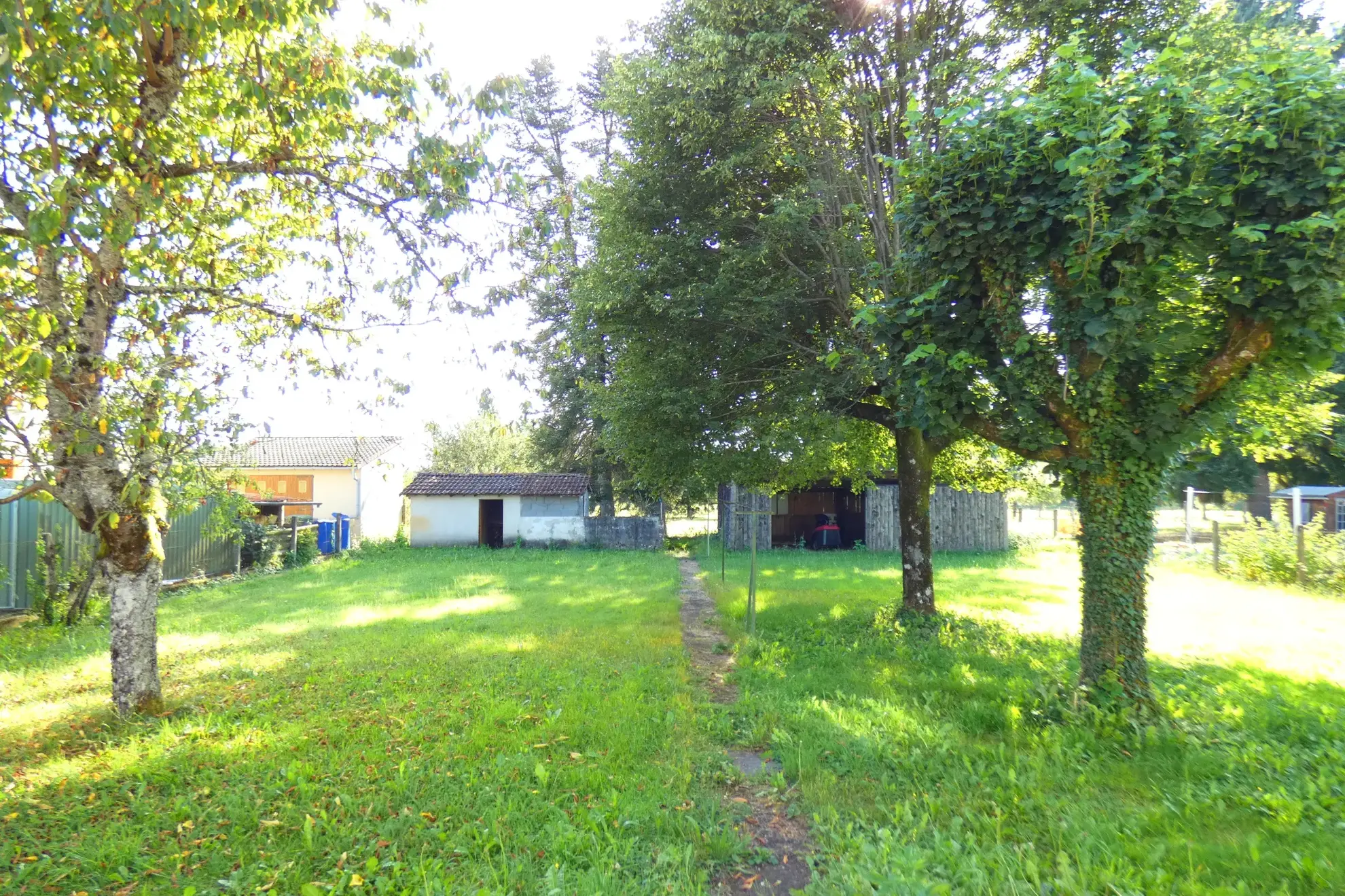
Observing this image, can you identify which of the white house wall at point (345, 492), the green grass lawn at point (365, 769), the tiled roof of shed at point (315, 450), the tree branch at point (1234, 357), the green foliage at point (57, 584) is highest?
the tiled roof of shed at point (315, 450)

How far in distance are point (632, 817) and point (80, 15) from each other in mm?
5815

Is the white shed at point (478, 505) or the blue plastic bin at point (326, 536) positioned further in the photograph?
the white shed at point (478, 505)

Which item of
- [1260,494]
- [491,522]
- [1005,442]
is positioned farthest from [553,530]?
[1260,494]

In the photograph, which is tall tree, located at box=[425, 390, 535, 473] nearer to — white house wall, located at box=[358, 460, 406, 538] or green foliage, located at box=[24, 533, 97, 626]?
white house wall, located at box=[358, 460, 406, 538]

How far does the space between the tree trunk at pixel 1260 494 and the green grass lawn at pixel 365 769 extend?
30.4m

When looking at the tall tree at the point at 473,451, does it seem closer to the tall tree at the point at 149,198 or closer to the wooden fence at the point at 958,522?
the wooden fence at the point at 958,522

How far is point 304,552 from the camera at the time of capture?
64.3ft

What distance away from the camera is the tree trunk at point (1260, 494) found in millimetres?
27594

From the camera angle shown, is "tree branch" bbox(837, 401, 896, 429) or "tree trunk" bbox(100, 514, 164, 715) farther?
"tree branch" bbox(837, 401, 896, 429)

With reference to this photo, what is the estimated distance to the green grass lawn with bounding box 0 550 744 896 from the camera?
346 cm

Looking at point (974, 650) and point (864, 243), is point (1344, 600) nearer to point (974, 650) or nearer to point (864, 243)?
point (974, 650)

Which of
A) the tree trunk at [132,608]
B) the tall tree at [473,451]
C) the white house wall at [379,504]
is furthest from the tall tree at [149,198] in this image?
the tall tree at [473,451]

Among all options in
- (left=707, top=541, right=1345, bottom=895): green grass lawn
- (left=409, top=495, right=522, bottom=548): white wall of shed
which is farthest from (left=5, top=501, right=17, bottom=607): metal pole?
(left=409, top=495, right=522, bottom=548): white wall of shed

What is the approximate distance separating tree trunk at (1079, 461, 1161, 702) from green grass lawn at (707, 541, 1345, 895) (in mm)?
450
